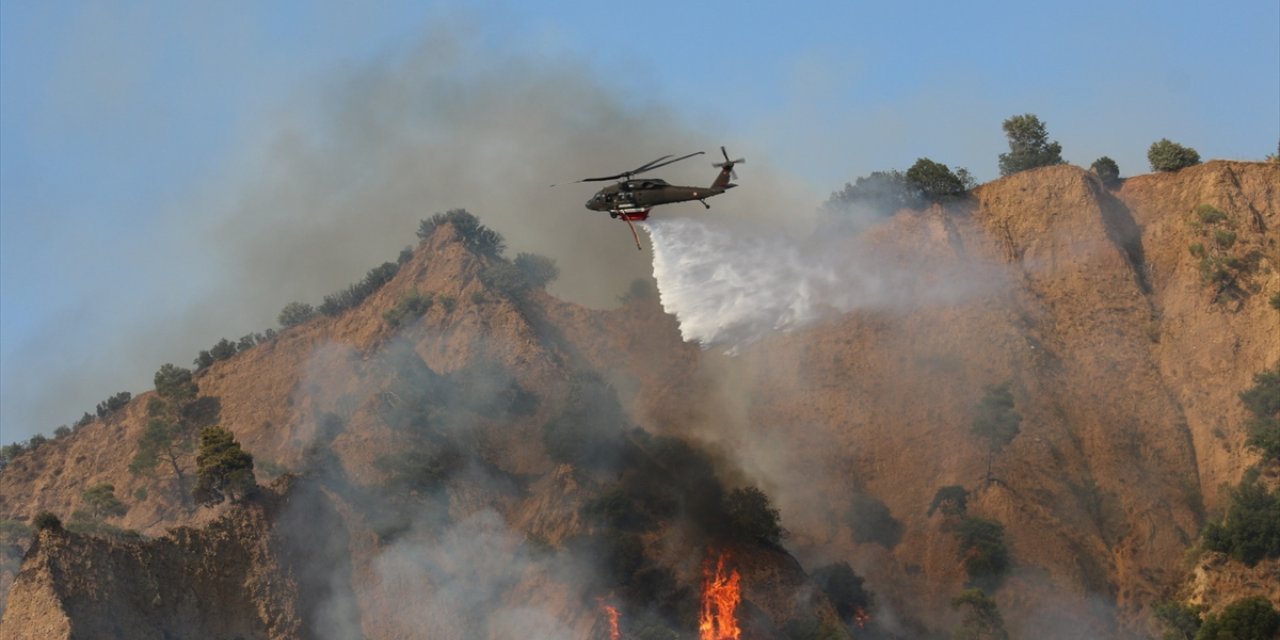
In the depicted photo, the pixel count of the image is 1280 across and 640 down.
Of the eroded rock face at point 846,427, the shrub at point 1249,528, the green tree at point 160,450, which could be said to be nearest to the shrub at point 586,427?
the eroded rock face at point 846,427

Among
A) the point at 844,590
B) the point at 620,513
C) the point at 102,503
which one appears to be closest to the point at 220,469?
the point at 102,503

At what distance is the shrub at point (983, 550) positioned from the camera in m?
97.2

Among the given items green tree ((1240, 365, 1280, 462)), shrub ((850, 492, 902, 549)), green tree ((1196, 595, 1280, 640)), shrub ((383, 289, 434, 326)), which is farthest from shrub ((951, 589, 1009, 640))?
shrub ((383, 289, 434, 326))

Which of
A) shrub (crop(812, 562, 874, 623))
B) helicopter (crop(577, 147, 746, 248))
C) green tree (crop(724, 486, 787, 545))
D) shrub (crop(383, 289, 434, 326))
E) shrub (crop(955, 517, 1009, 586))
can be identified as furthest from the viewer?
shrub (crop(383, 289, 434, 326))

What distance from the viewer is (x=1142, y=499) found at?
102m

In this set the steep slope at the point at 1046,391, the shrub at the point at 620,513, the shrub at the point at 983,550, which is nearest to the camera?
the shrub at the point at 983,550

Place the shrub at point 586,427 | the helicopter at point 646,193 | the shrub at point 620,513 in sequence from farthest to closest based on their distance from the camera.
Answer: the shrub at point 586,427 < the shrub at point 620,513 < the helicopter at point 646,193

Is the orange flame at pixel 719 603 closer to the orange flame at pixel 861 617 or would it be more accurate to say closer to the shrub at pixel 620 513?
the shrub at pixel 620 513

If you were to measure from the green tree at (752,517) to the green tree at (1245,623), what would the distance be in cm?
2149

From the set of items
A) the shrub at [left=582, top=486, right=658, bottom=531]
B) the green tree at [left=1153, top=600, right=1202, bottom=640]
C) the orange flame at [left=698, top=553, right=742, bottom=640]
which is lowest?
the green tree at [left=1153, top=600, right=1202, bottom=640]

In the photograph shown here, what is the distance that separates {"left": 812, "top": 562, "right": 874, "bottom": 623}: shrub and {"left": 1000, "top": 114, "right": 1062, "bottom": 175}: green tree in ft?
116

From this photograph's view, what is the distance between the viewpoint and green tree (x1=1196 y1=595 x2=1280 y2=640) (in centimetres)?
8656

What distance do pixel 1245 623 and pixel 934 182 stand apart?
40.2 meters

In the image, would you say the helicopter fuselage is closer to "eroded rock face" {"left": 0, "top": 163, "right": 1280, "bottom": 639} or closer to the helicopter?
the helicopter
